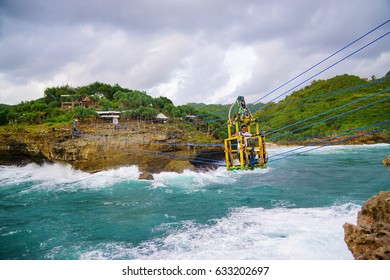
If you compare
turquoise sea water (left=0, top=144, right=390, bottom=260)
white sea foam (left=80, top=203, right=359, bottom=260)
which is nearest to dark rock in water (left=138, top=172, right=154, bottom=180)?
turquoise sea water (left=0, top=144, right=390, bottom=260)

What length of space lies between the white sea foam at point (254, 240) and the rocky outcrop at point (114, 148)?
17.7m

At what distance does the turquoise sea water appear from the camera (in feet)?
39.2

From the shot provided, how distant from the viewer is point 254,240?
1230 centimetres

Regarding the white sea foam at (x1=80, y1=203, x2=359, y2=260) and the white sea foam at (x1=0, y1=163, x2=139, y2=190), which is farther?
the white sea foam at (x1=0, y1=163, x2=139, y2=190)

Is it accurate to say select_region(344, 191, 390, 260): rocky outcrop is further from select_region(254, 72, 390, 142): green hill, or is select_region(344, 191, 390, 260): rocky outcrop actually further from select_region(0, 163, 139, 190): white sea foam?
select_region(254, 72, 390, 142): green hill

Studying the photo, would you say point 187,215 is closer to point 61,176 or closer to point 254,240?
point 254,240

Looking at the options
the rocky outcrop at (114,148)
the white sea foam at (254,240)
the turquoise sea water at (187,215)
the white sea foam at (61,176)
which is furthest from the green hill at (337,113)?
the white sea foam at (254,240)

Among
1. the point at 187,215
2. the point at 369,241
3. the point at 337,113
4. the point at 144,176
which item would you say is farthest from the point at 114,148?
the point at 337,113

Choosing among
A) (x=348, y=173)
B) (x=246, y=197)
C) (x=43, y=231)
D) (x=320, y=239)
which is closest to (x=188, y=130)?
(x=246, y=197)

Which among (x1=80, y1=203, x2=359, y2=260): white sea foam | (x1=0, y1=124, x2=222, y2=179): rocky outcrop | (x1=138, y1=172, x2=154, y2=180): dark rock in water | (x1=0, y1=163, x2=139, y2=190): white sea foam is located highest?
(x1=0, y1=124, x2=222, y2=179): rocky outcrop

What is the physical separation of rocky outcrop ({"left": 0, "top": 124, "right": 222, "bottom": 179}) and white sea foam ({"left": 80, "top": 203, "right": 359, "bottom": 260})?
1766 centimetres

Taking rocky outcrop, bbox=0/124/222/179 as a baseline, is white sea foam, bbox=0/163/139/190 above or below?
below

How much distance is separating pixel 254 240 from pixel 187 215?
5.89 m

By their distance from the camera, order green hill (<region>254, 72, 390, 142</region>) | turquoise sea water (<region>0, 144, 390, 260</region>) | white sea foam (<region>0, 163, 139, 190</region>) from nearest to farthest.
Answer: turquoise sea water (<region>0, 144, 390, 260</region>), white sea foam (<region>0, 163, 139, 190</region>), green hill (<region>254, 72, 390, 142</region>)
